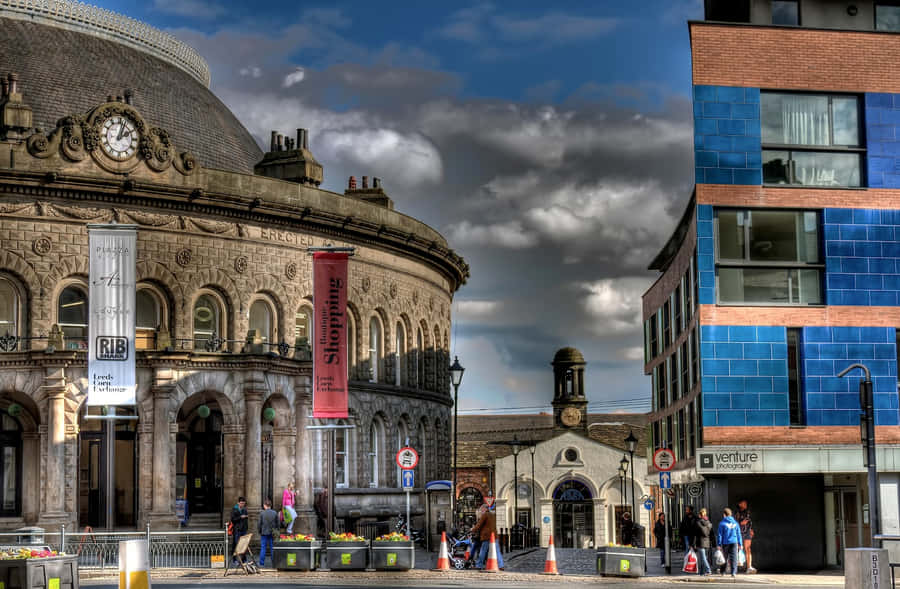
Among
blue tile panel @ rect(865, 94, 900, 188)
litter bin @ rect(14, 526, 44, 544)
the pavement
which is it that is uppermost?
blue tile panel @ rect(865, 94, 900, 188)

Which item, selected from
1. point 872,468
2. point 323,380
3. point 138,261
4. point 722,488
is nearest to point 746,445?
point 722,488

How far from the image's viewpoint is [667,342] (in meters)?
51.3

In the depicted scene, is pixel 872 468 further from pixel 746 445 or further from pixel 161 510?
pixel 161 510

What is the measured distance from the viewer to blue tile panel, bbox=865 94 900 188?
113ft

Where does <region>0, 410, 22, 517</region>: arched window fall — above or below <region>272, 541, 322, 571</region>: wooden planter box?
above

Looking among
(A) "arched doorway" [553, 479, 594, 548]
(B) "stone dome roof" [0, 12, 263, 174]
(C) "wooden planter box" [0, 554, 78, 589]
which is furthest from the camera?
(A) "arched doorway" [553, 479, 594, 548]

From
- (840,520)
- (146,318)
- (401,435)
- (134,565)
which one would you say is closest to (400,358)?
(401,435)

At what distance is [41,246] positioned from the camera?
138ft

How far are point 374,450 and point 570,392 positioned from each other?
183 feet

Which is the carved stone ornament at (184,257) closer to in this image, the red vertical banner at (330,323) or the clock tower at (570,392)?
the red vertical banner at (330,323)

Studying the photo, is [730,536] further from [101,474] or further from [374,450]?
[374,450]

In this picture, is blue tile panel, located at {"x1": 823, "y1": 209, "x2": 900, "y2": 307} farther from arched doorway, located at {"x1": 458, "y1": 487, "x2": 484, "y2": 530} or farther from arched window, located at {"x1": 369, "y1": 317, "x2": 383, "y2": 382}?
arched doorway, located at {"x1": 458, "y1": 487, "x2": 484, "y2": 530}

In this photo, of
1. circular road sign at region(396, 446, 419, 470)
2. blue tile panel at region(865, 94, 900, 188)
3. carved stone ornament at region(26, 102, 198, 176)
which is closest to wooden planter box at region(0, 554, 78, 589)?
circular road sign at region(396, 446, 419, 470)

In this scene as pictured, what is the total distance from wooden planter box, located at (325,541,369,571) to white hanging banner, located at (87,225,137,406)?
8.78 m
